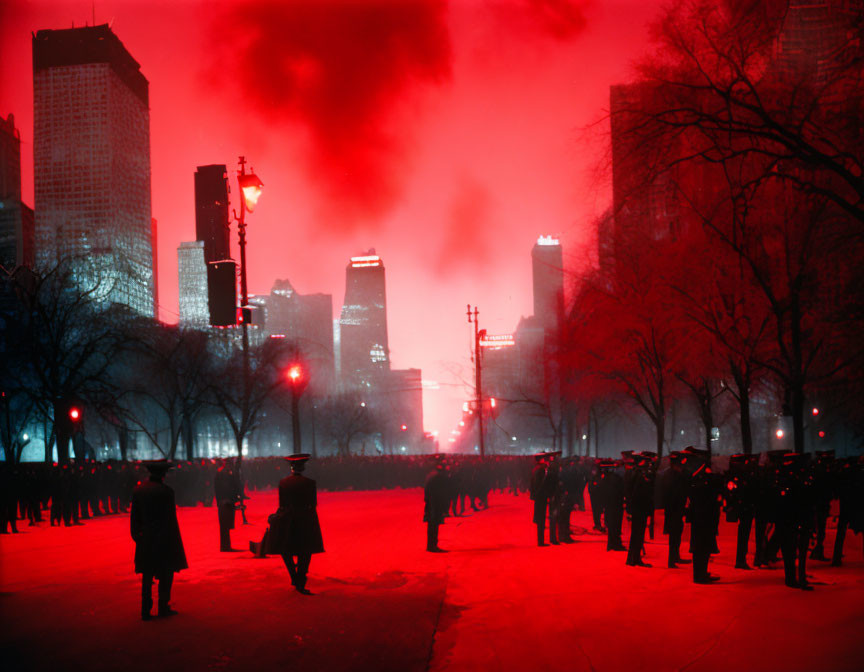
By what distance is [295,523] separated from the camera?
1140 centimetres

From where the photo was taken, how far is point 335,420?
277 feet

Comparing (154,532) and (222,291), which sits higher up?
(222,291)

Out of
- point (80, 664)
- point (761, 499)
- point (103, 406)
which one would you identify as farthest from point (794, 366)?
point (103, 406)

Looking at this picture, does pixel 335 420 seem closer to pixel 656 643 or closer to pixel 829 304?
pixel 829 304

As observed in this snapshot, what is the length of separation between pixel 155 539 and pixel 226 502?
7.03m

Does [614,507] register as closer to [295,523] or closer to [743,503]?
[743,503]

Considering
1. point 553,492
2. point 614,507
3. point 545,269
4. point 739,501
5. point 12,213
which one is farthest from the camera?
point 545,269

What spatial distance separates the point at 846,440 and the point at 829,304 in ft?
144

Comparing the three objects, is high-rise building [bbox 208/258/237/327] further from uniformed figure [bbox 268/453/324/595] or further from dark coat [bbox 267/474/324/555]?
dark coat [bbox 267/474/324/555]

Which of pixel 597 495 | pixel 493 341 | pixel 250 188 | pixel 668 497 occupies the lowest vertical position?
pixel 597 495

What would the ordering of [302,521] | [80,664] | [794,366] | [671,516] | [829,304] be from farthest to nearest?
[829,304], [794,366], [671,516], [302,521], [80,664]

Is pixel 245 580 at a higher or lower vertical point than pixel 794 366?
lower

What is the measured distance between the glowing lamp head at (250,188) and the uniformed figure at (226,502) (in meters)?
6.16

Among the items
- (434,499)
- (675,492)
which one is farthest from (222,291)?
(675,492)
